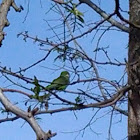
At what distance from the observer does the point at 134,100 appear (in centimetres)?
131

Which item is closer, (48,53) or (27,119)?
(27,119)

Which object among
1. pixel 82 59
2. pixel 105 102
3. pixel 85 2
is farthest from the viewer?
pixel 82 59

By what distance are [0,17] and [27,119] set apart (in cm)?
28

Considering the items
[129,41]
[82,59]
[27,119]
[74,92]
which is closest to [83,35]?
[129,41]

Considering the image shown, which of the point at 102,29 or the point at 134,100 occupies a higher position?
the point at 102,29

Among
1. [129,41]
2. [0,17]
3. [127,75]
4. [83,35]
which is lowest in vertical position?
[0,17]

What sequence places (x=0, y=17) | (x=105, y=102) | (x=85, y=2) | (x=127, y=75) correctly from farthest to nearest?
(x=85, y=2)
(x=127, y=75)
(x=105, y=102)
(x=0, y=17)

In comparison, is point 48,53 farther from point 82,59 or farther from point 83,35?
point 82,59

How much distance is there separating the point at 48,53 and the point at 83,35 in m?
0.16

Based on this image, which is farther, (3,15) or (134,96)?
(134,96)

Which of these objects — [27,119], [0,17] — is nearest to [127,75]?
[0,17]

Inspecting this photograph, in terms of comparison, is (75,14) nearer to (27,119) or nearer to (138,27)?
(138,27)

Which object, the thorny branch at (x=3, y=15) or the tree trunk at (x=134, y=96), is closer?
the thorny branch at (x=3, y=15)

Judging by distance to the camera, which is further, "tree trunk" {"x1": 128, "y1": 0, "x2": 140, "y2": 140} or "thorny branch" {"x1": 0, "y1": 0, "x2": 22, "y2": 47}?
"tree trunk" {"x1": 128, "y1": 0, "x2": 140, "y2": 140}
